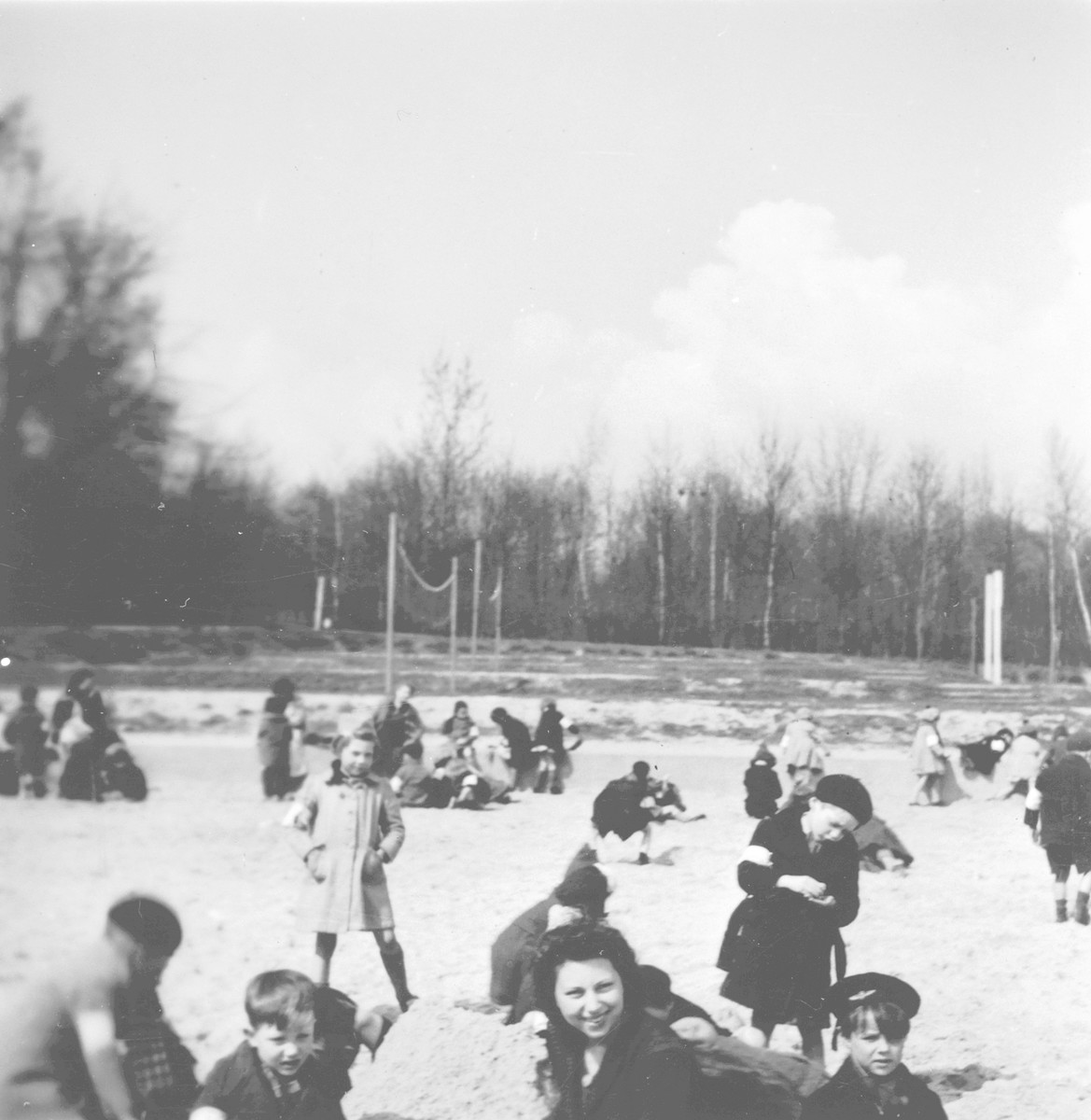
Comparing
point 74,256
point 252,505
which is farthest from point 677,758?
point 74,256

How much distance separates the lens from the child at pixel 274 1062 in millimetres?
2477

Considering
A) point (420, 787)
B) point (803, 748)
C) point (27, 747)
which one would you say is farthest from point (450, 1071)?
point (803, 748)

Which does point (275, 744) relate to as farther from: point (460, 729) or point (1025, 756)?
point (1025, 756)

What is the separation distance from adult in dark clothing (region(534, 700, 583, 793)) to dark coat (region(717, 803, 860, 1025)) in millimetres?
5050

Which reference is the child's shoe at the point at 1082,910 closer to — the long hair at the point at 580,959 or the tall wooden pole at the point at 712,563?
the tall wooden pole at the point at 712,563

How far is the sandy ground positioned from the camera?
4172 millimetres

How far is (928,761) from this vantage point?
907 centimetres

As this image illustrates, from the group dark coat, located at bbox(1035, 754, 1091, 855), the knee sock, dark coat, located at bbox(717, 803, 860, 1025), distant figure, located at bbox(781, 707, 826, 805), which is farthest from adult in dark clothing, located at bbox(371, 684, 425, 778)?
dark coat, located at bbox(717, 803, 860, 1025)

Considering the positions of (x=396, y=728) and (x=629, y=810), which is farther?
(x=396, y=728)

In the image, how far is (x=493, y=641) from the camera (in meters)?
7.77

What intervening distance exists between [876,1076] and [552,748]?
590cm

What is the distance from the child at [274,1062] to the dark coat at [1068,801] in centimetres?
417

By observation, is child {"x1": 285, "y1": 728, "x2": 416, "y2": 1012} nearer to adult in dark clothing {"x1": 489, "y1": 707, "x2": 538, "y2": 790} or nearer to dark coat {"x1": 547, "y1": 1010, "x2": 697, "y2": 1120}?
dark coat {"x1": 547, "y1": 1010, "x2": 697, "y2": 1120}

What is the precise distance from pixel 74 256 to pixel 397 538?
2648 mm
